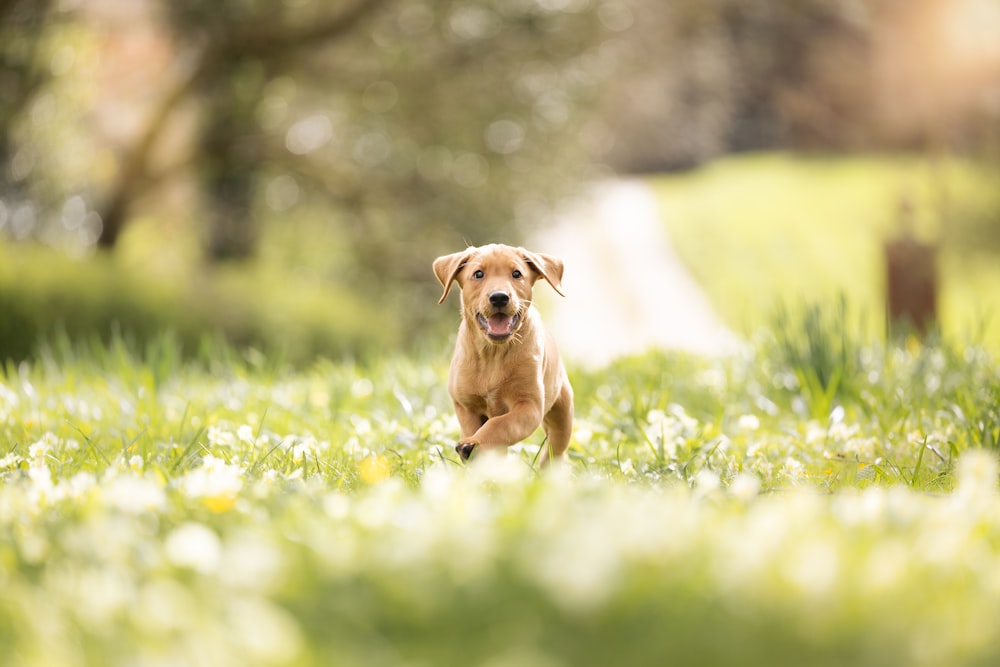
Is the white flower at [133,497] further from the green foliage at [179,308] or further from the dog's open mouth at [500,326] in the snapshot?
the green foliage at [179,308]

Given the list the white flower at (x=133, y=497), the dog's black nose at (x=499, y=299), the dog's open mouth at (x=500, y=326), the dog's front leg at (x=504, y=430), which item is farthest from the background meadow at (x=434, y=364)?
the dog's black nose at (x=499, y=299)

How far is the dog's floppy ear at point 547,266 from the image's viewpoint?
3588 millimetres

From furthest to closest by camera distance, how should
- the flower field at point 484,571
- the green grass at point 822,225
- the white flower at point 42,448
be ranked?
the green grass at point 822,225 → the white flower at point 42,448 → the flower field at point 484,571

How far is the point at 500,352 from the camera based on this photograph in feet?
11.2

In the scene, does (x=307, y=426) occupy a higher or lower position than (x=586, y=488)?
lower

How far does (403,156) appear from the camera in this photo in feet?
37.4

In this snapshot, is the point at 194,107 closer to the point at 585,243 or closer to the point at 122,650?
the point at 122,650

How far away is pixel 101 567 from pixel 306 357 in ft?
28.3

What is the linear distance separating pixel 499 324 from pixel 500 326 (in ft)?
0.04

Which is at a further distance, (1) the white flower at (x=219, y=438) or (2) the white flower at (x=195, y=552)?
(1) the white flower at (x=219, y=438)

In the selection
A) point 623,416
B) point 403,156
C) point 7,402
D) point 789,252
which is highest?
point 403,156

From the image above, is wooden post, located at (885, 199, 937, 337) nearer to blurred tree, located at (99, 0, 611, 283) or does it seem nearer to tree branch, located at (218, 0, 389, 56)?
blurred tree, located at (99, 0, 611, 283)

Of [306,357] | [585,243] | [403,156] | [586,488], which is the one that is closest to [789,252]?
[585,243]

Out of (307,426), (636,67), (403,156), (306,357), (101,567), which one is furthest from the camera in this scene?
(636,67)
